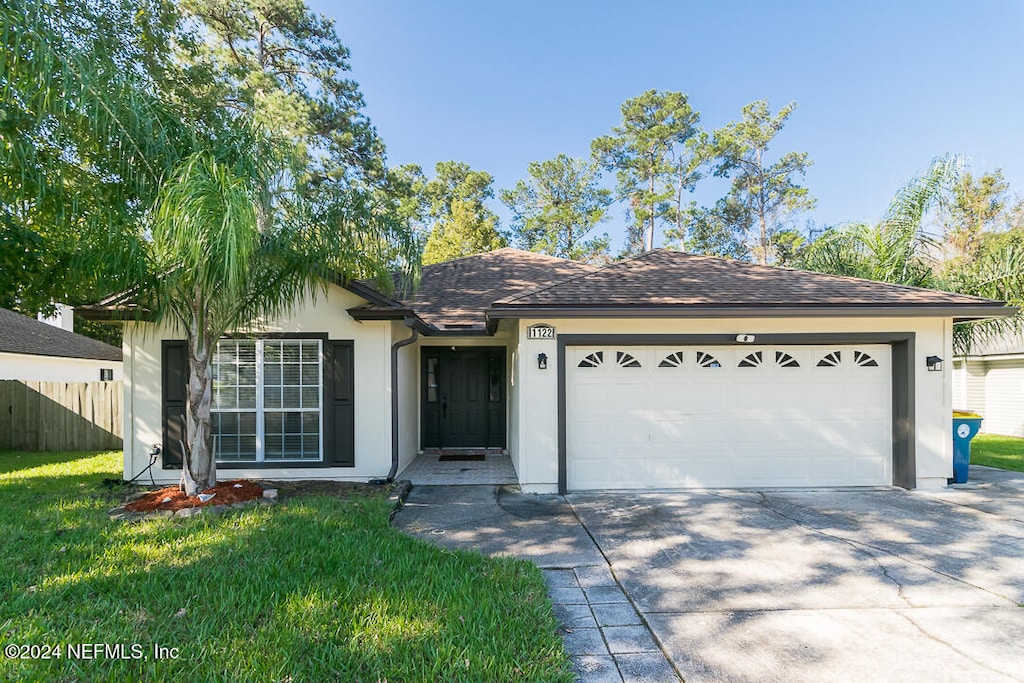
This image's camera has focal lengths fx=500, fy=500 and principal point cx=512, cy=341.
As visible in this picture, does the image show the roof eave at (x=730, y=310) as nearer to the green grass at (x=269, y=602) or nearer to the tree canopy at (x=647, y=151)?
the green grass at (x=269, y=602)

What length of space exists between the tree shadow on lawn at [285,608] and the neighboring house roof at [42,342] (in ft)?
42.3

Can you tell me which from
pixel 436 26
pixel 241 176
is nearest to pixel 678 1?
pixel 436 26

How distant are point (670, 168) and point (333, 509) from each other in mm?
24427

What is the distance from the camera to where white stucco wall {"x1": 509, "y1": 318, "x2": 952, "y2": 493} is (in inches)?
263

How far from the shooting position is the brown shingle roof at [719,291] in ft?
20.9

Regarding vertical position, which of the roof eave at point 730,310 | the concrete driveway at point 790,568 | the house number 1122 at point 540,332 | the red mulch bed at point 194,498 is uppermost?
the roof eave at point 730,310

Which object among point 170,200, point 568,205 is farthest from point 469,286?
point 568,205

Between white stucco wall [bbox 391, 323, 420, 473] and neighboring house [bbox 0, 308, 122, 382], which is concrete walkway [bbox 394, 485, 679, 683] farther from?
neighboring house [bbox 0, 308, 122, 382]

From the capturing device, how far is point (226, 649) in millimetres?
2729

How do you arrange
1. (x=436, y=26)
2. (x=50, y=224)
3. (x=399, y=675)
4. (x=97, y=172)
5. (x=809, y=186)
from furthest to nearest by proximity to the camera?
(x=809, y=186) < (x=436, y=26) < (x=50, y=224) < (x=97, y=172) < (x=399, y=675)

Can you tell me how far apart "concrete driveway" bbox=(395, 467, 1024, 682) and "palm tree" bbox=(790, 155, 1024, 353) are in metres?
3.87

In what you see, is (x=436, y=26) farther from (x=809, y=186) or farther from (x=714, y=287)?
(x=809, y=186)

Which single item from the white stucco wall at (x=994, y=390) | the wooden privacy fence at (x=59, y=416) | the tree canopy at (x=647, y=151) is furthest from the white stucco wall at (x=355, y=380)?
the tree canopy at (x=647, y=151)

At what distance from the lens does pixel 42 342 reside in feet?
49.1
